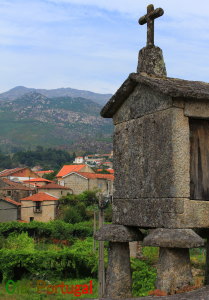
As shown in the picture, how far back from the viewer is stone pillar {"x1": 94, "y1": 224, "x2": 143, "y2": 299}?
498 centimetres

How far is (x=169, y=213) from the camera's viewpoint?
4477mm

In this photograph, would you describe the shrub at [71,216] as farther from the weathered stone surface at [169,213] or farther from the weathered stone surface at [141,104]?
the weathered stone surface at [169,213]

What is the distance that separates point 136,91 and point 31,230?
112 feet

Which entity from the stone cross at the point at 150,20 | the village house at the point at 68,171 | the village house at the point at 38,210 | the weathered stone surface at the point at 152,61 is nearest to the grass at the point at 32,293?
the weathered stone surface at the point at 152,61

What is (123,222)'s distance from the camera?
16.9 ft

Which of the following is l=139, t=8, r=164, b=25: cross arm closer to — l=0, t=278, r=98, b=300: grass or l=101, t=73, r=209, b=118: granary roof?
l=101, t=73, r=209, b=118: granary roof

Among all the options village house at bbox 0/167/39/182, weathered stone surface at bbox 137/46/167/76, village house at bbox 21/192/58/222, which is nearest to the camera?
weathered stone surface at bbox 137/46/167/76

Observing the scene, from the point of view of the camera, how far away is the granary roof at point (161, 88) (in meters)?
4.47

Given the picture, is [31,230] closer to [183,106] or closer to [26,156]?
[183,106]

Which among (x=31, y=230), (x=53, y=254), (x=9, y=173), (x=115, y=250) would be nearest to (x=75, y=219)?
(x=31, y=230)

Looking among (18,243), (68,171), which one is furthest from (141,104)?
(68,171)

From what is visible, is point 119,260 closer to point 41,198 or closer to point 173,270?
point 173,270

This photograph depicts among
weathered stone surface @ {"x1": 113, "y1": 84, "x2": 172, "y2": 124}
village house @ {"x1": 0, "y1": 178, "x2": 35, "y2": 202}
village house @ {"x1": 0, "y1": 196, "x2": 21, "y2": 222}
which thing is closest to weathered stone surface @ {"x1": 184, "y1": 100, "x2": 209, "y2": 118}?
weathered stone surface @ {"x1": 113, "y1": 84, "x2": 172, "y2": 124}

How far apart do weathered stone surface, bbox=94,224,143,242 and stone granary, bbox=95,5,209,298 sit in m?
0.02
